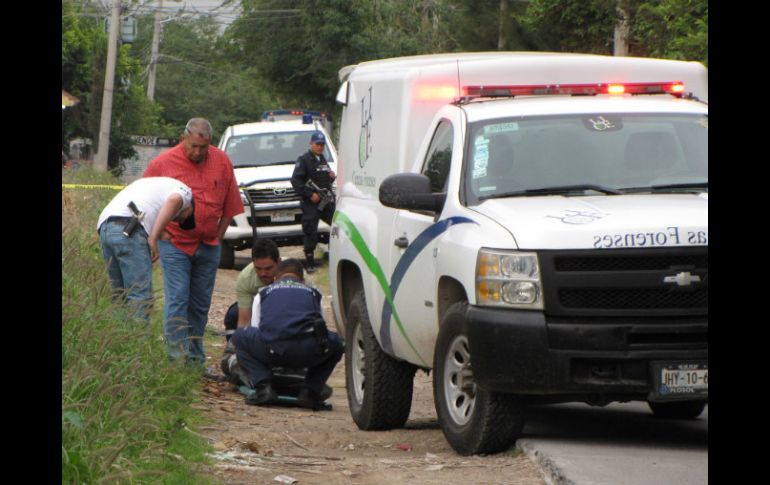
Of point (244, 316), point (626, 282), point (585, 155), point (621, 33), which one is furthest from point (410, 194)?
point (621, 33)

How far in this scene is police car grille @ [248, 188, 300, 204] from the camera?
20.7 metres

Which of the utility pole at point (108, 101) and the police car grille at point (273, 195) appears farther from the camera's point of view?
Result: the utility pole at point (108, 101)

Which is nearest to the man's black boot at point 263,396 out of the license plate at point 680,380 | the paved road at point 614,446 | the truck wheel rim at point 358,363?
the truck wheel rim at point 358,363

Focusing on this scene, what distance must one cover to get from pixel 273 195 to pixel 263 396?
35.8 ft

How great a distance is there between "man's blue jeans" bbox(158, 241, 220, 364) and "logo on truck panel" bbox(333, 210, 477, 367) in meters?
1.65

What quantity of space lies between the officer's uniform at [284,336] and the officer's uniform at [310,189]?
969 cm

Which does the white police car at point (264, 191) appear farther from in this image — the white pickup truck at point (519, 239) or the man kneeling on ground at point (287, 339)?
the white pickup truck at point (519, 239)

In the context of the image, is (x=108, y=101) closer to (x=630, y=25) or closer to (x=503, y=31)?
(x=503, y=31)

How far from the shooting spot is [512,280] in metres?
6.89

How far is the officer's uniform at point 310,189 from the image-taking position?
1981cm

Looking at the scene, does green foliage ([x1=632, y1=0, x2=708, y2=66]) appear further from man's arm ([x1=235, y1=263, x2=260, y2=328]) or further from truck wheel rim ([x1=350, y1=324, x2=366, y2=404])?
truck wheel rim ([x1=350, y1=324, x2=366, y2=404])

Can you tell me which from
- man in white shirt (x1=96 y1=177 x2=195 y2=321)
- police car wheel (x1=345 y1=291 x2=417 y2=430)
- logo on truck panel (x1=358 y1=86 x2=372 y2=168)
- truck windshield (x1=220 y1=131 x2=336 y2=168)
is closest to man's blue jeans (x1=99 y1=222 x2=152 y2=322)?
man in white shirt (x1=96 y1=177 x2=195 y2=321)
